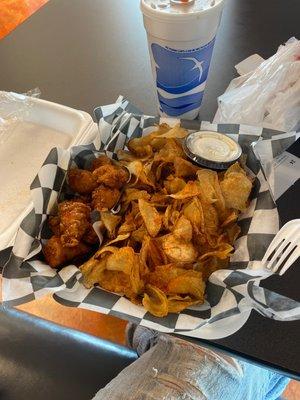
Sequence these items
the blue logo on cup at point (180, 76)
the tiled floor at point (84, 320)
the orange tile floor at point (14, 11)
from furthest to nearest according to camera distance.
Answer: the orange tile floor at point (14, 11) → the tiled floor at point (84, 320) → the blue logo on cup at point (180, 76)

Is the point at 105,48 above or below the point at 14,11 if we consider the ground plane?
above

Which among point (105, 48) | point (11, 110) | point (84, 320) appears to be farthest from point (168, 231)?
point (84, 320)

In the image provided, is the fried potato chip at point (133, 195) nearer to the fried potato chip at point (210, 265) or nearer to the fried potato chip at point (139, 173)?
the fried potato chip at point (139, 173)

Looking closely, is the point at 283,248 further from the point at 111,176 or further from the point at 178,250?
the point at 111,176

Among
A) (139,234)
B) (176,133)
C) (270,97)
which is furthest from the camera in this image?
(270,97)

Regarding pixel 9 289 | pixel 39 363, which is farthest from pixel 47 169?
pixel 39 363

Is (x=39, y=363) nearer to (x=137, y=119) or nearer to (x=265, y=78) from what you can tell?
(x=137, y=119)

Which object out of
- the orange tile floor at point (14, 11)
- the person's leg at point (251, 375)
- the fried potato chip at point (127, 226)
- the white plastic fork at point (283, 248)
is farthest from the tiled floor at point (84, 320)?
the orange tile floor at point (14, 11)
